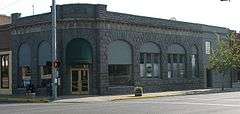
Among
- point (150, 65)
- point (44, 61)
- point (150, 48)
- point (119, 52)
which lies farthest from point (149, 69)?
point (44, 61)

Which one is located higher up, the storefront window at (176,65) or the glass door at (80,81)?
the storefront window at (176,65)

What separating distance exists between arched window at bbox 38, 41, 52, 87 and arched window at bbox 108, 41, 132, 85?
5.28 m

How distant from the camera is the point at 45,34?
42.7m

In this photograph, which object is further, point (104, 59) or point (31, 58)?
point (31, 58)

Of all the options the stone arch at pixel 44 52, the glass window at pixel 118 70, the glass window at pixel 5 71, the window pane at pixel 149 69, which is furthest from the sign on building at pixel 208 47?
the glass window at pixel 5 71

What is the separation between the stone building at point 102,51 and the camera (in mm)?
41188

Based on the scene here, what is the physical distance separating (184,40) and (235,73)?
1320 cm

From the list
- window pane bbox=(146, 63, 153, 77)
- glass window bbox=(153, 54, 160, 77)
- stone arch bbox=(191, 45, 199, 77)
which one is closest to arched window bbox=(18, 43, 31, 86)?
window pane bbox=(146, 63, 153, 77)

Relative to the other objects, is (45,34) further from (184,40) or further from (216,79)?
(216,79)

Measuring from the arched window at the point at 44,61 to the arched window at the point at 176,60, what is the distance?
12.0 metres

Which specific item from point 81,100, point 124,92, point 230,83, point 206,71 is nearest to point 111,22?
point 124,92

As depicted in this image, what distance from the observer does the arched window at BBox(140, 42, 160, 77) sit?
45531 mm

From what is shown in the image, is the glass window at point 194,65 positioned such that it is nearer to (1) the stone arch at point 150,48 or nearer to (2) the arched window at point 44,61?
(1) the stone arch at point 150,48

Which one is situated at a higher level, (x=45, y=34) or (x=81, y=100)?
(x=45, y=34)
